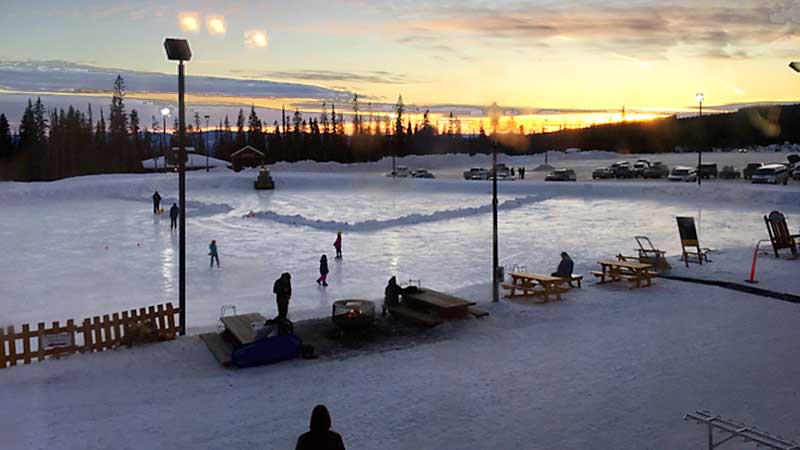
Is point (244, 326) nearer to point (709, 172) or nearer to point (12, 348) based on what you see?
point (12, 348)

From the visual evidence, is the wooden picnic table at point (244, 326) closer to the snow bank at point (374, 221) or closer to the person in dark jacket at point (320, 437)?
the person in dark jacket at point (320, 437)

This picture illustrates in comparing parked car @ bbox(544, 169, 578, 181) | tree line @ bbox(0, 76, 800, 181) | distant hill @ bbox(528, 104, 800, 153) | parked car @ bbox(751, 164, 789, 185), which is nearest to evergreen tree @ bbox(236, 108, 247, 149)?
tree line @ bbox(0, 76, 800, 181)

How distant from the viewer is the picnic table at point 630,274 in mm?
16781

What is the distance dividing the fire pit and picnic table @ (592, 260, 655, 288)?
25.2ft

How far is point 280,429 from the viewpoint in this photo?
8281 millimetres

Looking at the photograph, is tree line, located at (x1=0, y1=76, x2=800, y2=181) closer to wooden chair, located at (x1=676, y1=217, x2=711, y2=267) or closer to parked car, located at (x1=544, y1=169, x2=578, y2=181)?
parked car, located at (x1=544, y1=169, x2=578, y2=181)

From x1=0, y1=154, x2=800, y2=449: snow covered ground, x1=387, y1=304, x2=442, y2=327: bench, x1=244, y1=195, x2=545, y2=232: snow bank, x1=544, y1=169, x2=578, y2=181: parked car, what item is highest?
x1=544, y1=169, x2=578, y2=181: parked car

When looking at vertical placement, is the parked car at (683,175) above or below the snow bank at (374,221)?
above

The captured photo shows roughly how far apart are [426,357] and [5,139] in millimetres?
107832

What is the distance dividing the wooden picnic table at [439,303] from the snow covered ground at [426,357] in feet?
2.03

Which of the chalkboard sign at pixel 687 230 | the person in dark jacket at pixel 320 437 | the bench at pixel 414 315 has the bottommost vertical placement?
the bench at pixel 414 315

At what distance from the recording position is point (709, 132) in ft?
448

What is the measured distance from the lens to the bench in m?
13.2

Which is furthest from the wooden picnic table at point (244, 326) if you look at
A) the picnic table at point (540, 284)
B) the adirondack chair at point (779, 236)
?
the adirondack chair at point (779, 236)
